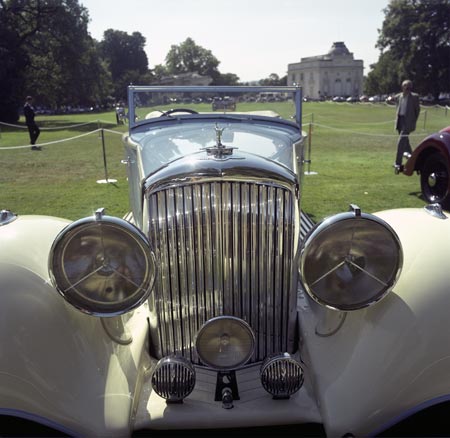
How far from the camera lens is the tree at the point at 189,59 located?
8306 centimetres

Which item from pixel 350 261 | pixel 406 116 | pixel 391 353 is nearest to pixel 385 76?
pixel 406 116

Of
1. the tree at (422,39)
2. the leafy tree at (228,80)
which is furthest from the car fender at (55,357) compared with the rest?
the tree at (422,39)

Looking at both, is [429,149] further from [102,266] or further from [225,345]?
[102,266]

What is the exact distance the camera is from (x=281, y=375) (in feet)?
6.70

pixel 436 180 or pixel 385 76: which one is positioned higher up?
pixel 385 76

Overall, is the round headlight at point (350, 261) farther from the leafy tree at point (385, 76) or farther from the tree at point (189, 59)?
the tree at point (189, 59)

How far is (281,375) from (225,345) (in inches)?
11.3

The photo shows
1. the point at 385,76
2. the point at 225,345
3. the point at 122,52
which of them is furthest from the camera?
the point at 122,52

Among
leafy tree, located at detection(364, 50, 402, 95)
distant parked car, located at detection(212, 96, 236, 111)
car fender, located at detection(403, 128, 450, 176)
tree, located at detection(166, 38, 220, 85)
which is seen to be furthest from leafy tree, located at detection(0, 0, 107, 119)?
tree, located at detection(166, 38, 220, 85)

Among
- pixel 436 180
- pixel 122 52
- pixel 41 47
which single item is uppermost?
pixel 122 52

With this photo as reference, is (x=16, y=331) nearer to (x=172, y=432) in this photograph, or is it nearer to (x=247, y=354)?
(x=172, y=432)

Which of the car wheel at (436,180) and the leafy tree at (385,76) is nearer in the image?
the car wheel at (436,180)

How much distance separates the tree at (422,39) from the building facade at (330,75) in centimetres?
3157

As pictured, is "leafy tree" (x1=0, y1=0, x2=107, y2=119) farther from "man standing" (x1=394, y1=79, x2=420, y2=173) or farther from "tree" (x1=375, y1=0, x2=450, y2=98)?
"tree" (x1=375, y1=0, x2=450, y2=98)
